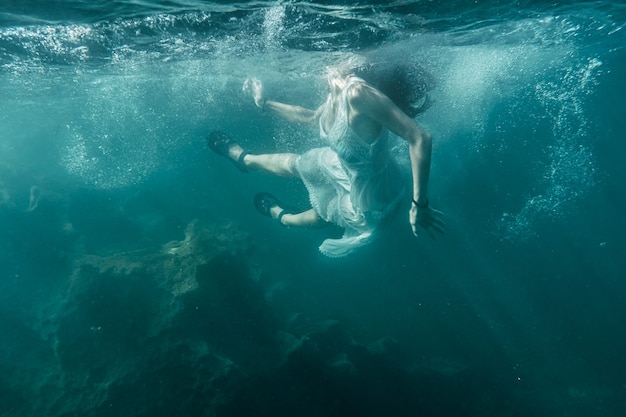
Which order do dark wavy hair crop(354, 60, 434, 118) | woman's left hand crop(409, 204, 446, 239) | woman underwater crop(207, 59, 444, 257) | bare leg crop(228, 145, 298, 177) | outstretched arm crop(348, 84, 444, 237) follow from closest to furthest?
outstretched arm crop(348, 84, 444, 237)
woman underwater crop(207, 59, 444, 257)
woman's left hand crop(409, 204, 446, 239)
dark wavy hair crop(354, 60, 434, 118)
bare leg crop(228, 145, 298, 177)

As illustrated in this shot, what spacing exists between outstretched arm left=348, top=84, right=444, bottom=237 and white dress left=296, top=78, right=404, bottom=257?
0.92 ft

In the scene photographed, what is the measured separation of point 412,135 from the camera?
10.5 ft

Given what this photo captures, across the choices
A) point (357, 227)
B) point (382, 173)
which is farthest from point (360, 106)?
point (357, 227)

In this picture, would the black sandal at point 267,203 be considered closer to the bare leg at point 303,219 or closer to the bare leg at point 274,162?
the bare leg at point 303,219

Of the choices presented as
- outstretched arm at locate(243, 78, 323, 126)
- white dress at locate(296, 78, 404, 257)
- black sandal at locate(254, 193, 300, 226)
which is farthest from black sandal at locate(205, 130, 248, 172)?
white dress at locate(296, 78, 404, 257)

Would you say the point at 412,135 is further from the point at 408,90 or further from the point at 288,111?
the point at 288,111

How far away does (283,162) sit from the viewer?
20.0ft

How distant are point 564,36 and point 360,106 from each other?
44.7 ft

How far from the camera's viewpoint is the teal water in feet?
24.6

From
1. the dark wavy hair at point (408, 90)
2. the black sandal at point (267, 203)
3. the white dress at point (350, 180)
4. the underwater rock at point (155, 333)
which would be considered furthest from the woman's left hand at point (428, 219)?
the underwater rock at point (155, 333)

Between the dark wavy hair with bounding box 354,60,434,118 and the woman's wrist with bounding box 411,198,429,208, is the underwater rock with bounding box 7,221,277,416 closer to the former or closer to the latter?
A: the woman's wrist with bounding box 411,198,429,208

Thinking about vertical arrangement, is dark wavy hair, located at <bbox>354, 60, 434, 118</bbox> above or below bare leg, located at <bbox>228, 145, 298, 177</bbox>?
above

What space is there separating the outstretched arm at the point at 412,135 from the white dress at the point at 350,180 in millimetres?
280

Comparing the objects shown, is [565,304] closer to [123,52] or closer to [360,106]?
[360,106]
